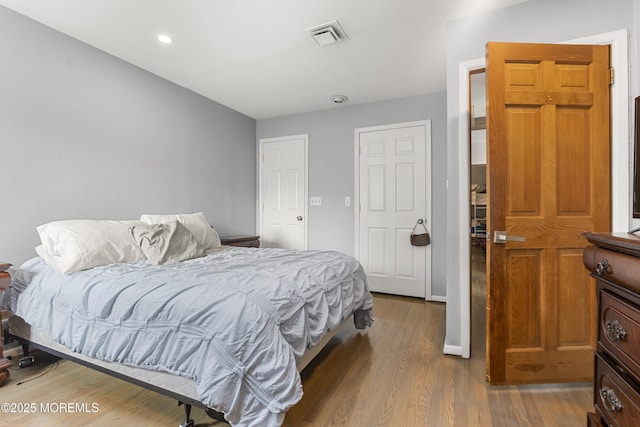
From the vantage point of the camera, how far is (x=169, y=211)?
3.24m

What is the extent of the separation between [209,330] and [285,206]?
324 centimetres

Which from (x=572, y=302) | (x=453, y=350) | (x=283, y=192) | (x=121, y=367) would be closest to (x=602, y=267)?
(x=572, y=302)

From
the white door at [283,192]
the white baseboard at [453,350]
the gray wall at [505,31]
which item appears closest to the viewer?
the gray wall at [505,31]

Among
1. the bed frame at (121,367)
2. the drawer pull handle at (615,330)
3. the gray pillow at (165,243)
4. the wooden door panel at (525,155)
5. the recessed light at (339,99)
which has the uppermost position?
the recessed light at (339,99)

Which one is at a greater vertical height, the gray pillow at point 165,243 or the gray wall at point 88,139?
the gray wall at point 88,139

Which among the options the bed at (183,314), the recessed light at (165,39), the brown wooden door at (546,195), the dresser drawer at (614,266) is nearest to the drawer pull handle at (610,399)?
the dresser drawer at (614,266)

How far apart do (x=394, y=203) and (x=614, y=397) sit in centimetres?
291

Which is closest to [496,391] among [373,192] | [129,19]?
[373,192]

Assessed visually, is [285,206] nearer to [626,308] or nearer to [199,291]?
[199,291]

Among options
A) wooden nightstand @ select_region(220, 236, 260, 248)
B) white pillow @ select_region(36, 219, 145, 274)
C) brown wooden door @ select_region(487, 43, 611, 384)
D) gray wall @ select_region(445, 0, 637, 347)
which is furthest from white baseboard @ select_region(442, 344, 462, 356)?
wooden nightstand @ select_region(220, 236, 260, 248)

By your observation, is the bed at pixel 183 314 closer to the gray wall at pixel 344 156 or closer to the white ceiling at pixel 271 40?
the white ceiling at pixel 271 40

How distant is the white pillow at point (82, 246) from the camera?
1.91 metres

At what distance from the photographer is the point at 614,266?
967 mm

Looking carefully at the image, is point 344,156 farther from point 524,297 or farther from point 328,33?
point 524,297
